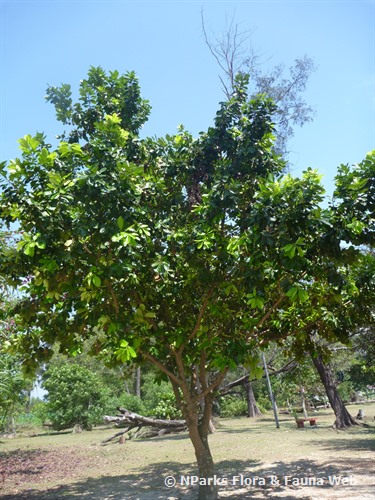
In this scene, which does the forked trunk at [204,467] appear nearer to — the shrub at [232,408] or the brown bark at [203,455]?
the brown bark at [203,455]

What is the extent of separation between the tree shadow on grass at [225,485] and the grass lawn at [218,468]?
20 mm

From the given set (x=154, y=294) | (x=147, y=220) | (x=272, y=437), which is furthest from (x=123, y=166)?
(x=272, y=437)

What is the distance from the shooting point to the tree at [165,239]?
236 inches

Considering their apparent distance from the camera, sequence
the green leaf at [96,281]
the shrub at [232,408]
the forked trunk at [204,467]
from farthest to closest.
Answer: the shrub at [232,408] → the forked trunk at [204,467] → the green leaf at [96,281]

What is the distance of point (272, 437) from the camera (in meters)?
17.5

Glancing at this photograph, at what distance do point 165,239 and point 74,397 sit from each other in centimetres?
2191

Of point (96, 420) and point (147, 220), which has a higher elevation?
point (147, 220)

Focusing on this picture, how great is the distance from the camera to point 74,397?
26297 millimetres

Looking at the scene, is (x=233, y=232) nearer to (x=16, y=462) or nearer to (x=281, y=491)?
(x=281, y=491)

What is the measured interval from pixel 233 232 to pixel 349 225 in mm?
2585

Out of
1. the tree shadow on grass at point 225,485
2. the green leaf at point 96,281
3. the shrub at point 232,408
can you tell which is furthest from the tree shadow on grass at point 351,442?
the shrub at point 232,408

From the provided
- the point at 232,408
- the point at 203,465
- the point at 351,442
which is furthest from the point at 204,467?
the point at 232,408

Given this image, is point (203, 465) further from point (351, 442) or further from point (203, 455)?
point (351, 442)

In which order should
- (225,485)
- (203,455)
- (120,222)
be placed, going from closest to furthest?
(120,222)
(203,455)
(225,485)
